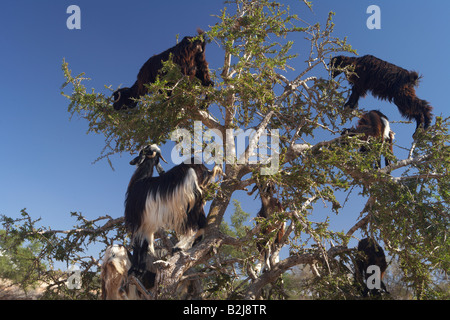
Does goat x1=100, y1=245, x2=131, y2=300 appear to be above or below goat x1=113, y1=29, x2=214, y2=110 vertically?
below

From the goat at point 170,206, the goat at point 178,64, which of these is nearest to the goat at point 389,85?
the goat at point 178,64

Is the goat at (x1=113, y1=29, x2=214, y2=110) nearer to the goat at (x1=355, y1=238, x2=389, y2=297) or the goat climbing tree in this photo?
the goat climbing tree

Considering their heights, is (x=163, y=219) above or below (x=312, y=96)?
below

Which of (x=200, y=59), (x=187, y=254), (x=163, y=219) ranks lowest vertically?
(x=187, y=254)

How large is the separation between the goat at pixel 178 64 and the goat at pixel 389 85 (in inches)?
86.2

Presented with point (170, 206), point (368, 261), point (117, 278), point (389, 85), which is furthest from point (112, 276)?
point (389, 85)

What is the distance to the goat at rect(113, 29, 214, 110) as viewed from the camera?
17.7ft

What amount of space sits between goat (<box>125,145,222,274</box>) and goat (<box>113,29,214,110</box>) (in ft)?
4.99

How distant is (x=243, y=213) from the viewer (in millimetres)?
12352

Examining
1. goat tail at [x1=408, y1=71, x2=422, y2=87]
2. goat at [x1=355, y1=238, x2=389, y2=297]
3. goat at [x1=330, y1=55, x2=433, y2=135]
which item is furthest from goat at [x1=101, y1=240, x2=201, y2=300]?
goat tail at [x1=408, y1=71, x2=422, y2=87]

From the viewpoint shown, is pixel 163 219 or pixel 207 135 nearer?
pixel 163 219
